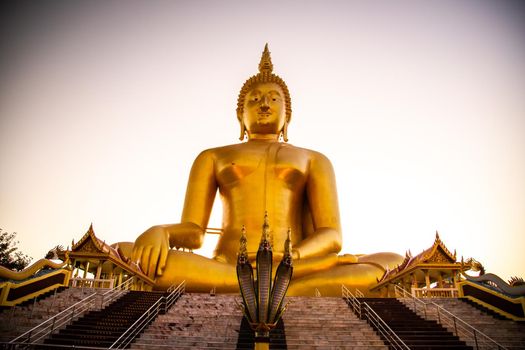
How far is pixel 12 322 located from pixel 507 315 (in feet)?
28.5

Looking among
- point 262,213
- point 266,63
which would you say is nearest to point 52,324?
point 262,213

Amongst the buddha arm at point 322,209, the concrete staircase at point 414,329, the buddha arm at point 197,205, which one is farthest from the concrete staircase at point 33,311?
the concrete staircase at point 414,329

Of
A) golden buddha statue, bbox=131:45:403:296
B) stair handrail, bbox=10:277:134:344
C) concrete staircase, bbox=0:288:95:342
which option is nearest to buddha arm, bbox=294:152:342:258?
golden buddha statue, bbox=131:45:403:296

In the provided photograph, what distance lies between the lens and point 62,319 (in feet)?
23.3

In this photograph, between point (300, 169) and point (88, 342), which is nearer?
point (88, 342)

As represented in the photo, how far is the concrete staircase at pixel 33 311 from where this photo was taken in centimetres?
668

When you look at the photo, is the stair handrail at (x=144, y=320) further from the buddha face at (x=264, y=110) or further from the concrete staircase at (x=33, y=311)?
the buddha face at (x=264, y=110)

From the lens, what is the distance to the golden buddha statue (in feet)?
34.3

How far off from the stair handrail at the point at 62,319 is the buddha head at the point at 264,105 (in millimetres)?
7180

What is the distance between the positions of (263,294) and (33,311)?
17.2ft

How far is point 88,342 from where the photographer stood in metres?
6.19

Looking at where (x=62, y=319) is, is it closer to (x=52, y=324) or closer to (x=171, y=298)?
(x=52, y=324)

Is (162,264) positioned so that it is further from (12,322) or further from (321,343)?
(321,343)

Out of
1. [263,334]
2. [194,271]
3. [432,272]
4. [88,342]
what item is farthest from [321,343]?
[432,272]
